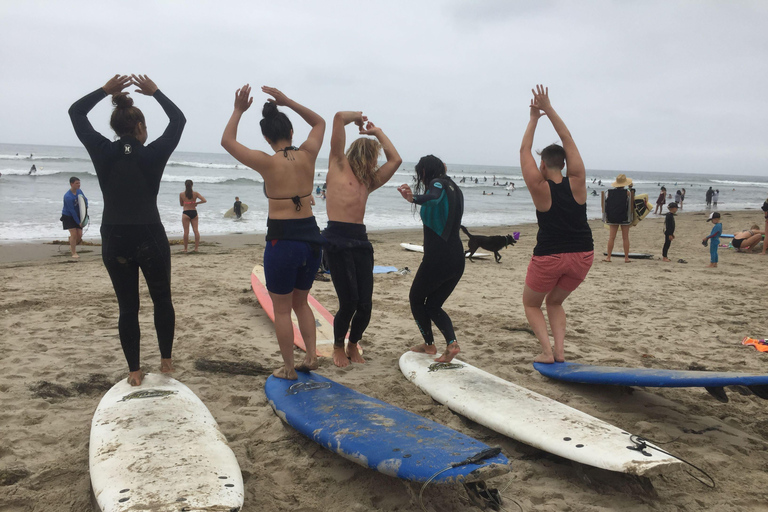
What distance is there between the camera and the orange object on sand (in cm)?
452

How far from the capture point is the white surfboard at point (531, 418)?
2.36 m

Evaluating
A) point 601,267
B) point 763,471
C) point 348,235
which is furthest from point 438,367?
point 601,267

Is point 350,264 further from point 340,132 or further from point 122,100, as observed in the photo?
point 122,100

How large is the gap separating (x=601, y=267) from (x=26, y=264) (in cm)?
1026

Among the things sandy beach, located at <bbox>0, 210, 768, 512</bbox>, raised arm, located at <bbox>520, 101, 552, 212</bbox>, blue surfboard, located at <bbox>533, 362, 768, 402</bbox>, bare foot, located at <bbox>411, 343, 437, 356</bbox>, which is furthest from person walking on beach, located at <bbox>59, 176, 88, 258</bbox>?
blue surfboard, located at <bbox>533, 362, 768, 402</bbox>

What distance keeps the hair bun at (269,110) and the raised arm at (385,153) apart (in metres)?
0.80

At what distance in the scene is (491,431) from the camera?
3.08 m

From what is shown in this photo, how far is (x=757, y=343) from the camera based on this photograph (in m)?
4.61

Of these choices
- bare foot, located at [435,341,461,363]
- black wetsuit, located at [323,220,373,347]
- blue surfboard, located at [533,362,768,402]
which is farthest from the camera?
bare foot, located at [435,341,461,363]

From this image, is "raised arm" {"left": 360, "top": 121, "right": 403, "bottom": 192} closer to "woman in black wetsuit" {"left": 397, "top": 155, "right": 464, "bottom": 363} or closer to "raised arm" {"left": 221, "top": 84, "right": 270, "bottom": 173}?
"woman in black wetsuit" {"left": 397, "top": 155, "right": 464, "bottom": 363}

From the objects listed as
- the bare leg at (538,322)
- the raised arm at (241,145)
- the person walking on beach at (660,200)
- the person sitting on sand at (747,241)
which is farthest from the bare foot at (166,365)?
the person walking on beach at (660,200)

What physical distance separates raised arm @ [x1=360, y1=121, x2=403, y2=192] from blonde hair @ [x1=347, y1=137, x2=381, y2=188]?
0.05m

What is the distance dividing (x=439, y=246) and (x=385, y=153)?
2.72ft

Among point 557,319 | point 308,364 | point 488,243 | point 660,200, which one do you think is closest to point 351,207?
point 308,364
